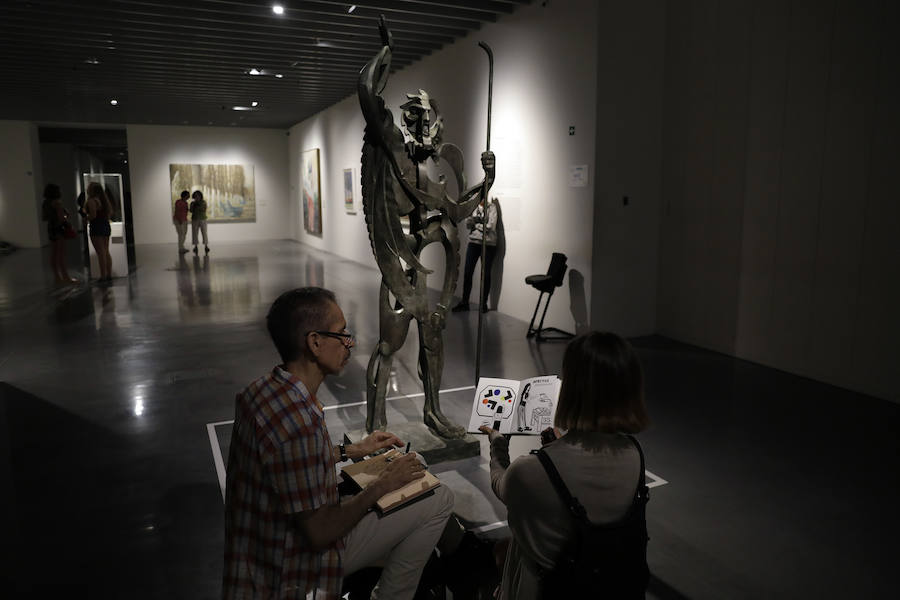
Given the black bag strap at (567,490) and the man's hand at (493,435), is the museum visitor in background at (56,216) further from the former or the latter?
the black bag strap at (567,490)

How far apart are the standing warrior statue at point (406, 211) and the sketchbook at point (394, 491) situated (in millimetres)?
1492

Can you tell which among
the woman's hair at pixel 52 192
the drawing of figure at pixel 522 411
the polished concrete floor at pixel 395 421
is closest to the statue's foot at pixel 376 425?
the polished concrete floor at pixel 395 421

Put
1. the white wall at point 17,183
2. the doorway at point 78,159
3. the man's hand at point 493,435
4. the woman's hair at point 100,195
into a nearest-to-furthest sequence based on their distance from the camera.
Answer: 1. the man's hand at point 493,435
2. the woman's hair at point 100,195
3. the doorway at point 78,159
4. the white wall at point 17,183

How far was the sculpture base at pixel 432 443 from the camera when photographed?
367 cm

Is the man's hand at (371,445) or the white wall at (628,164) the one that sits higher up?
the white wall at (628,164)

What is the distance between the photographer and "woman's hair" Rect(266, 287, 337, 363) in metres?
1.73

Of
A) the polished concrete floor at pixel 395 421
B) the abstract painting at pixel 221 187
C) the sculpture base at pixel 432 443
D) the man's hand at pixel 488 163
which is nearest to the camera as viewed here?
the polished concrete floor at pixel 395 421

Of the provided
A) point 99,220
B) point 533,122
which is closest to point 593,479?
point 533,122

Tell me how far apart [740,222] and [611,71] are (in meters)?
1.90

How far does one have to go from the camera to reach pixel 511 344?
6.66 meters

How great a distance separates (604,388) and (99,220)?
11.1 m

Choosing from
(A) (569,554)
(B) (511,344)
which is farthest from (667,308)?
(A) (569,554)

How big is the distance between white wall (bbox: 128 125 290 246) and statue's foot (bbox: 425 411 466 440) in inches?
689

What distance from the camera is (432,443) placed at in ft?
12.2
